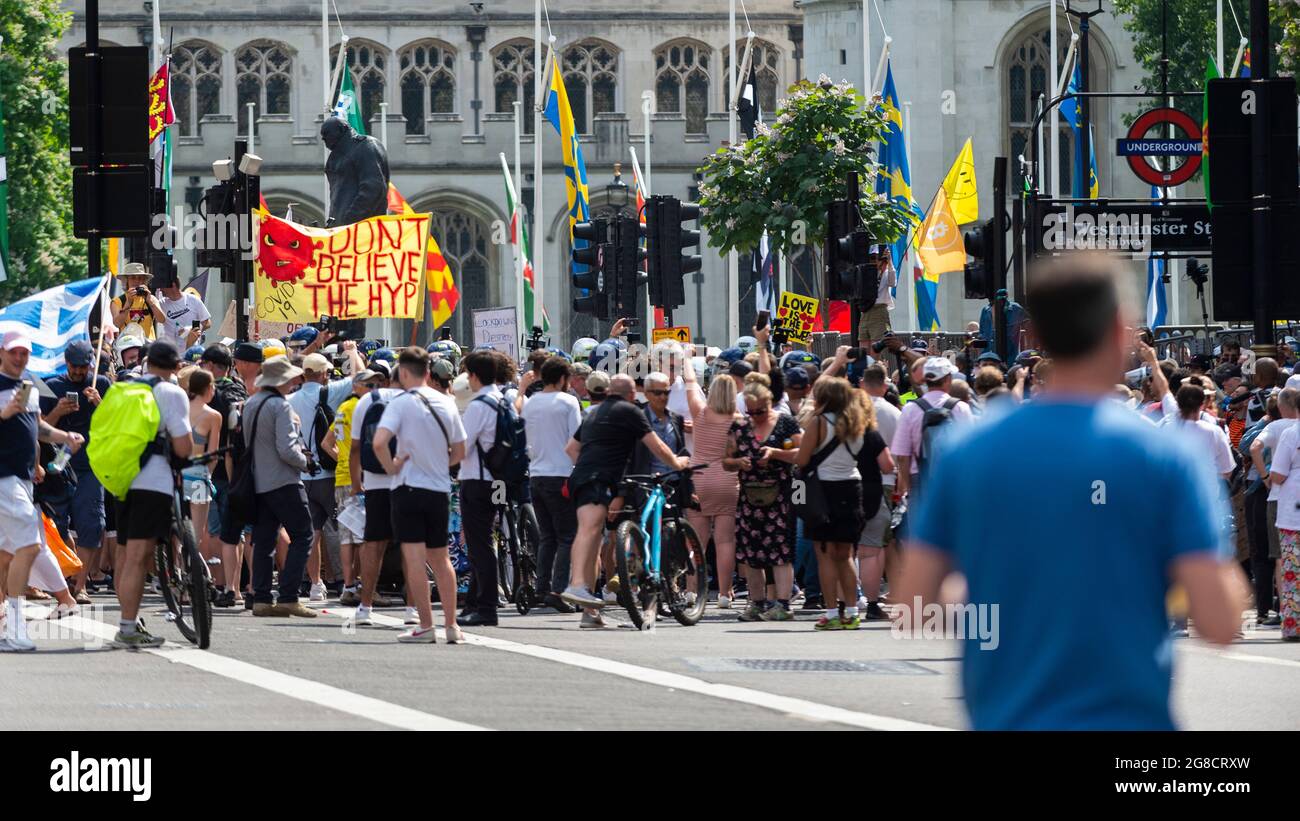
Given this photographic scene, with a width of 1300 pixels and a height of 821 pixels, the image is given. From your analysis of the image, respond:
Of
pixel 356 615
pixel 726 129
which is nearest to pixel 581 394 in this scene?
pixel 356 615

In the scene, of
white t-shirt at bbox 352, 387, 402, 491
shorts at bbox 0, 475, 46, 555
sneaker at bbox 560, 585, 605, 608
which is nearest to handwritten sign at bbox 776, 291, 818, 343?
sneaker at bbox 560, 585, 605, 608

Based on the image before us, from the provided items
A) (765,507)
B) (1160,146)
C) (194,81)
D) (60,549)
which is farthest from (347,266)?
(194,81)

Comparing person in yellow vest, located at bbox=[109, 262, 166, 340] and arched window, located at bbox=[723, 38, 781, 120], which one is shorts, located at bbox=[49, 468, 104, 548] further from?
arched window, located at bbox=[723, 38, 781, 120]

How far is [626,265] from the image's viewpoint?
2573cm

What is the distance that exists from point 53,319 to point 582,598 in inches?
159

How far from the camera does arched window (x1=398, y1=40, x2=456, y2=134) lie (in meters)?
62.5

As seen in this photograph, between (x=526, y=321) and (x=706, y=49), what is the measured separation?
2164 centimetres

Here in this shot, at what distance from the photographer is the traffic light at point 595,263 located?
25859 millimetres

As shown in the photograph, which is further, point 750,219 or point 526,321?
point 526,321

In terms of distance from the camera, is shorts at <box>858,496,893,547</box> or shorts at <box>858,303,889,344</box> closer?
shorts at <box>858,496,893,547</box>

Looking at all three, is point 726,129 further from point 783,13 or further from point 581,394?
point 581,394

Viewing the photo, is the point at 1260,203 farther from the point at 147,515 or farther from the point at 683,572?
the point at 147,515

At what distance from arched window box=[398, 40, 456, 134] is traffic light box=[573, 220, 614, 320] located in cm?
3670

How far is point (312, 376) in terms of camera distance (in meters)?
16.2
